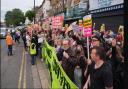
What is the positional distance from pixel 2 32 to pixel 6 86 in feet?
139

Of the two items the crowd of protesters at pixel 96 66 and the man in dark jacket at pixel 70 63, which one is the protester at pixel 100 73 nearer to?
the crowd of protesters at pixel 96 66

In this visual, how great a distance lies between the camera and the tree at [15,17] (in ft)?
466

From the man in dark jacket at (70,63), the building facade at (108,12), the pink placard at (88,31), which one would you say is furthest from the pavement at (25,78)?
the building facade at (108,12)

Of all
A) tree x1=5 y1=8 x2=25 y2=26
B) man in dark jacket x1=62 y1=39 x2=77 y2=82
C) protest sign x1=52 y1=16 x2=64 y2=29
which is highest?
protest sign x1=52 y1=16 x2=64 y2=29

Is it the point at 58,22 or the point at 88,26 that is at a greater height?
the point at 88,26

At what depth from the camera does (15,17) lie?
145750 millimetres

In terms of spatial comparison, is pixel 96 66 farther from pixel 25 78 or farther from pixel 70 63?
pixel 25 78

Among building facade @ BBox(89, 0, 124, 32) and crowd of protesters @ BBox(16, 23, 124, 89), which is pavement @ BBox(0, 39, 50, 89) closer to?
crowd of protesters @ BBox(16, 23, 124, 89)

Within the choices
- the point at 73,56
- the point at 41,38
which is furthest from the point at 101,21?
the point at 73,56

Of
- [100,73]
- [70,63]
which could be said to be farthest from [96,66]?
[70,63]

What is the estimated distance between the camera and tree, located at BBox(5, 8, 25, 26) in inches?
5591

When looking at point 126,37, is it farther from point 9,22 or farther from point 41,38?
point 9,22

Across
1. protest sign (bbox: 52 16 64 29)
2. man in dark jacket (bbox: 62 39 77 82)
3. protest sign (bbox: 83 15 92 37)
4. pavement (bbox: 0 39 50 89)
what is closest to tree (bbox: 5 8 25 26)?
protest sign (bbox: 52 16 64 29)

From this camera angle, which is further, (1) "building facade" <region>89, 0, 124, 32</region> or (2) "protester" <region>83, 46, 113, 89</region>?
(1) "building facade" <region>89, 0, 124, 32</region>
